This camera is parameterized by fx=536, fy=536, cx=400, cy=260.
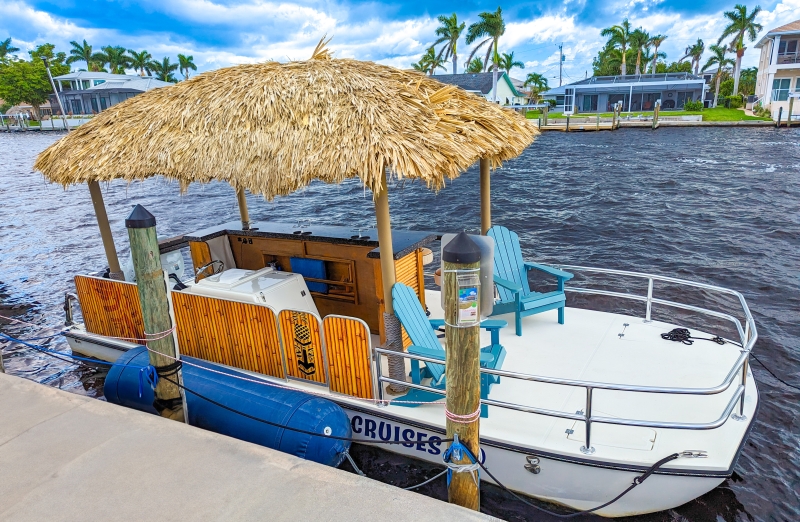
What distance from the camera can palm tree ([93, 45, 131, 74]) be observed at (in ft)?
360

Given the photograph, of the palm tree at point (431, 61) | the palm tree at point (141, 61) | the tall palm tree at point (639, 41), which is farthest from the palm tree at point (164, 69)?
the tall palm tree at point (639, 41)

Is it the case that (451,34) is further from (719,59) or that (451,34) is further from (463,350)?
(463,350)

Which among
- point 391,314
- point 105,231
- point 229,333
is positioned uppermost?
point 105,231

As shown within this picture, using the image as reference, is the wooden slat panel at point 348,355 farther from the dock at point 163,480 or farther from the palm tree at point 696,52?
the palm tree at point 696,52

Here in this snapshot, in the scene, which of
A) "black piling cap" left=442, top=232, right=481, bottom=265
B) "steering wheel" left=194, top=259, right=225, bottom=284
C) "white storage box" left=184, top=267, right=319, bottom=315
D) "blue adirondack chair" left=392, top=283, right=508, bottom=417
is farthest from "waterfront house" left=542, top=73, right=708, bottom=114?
"black piling cap" left=442, top=232, right=481, bottom=265

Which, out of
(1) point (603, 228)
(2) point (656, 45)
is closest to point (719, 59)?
(2) point (656, 45)

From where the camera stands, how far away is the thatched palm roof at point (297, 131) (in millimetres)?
4953

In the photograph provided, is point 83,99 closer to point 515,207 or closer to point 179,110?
point 515,207

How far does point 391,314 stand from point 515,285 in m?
2.11

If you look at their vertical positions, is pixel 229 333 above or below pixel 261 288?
below

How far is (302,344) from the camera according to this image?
578cm

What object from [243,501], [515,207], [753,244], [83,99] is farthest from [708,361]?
[83,99]

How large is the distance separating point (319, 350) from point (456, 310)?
7.84 ft

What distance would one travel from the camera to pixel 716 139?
4062 cm
